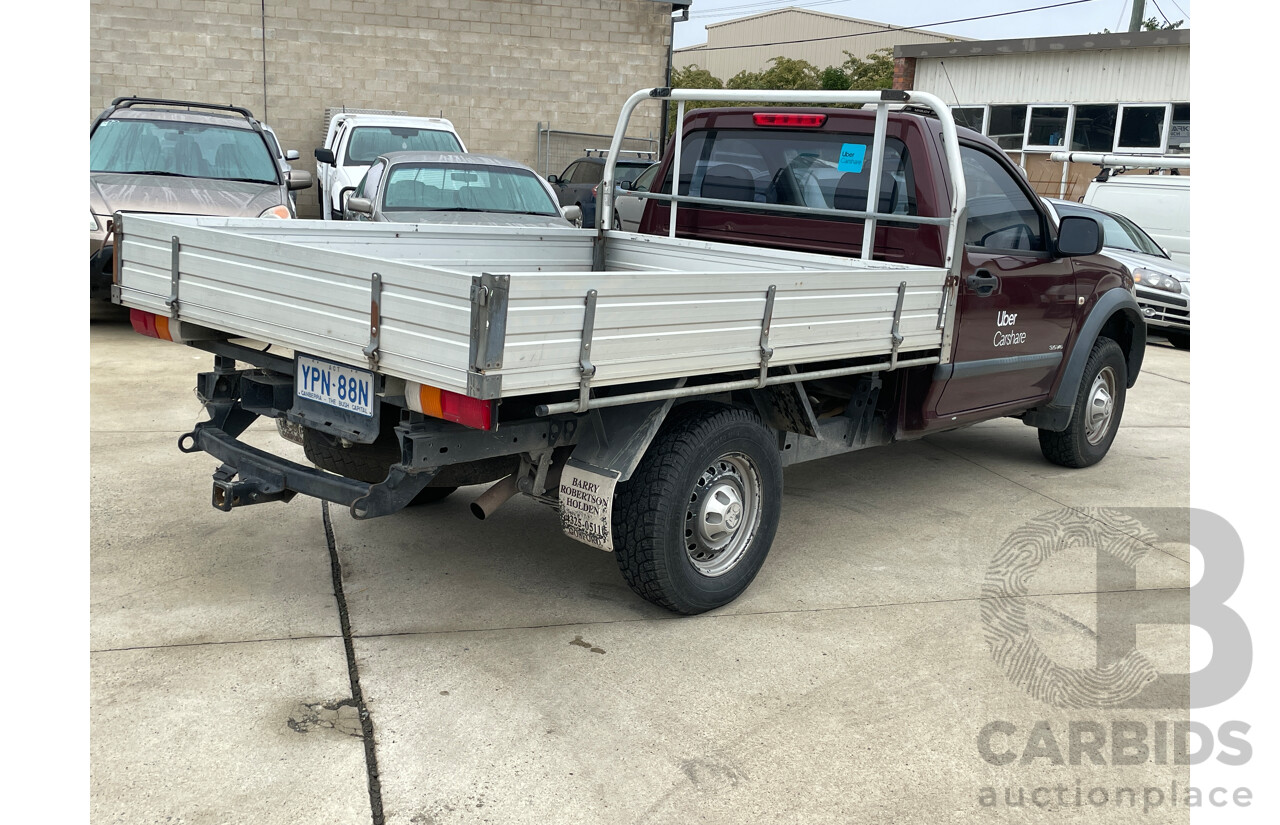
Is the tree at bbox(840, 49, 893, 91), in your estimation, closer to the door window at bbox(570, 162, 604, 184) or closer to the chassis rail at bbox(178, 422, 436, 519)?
the door window at bbox(570, 162, 604, 184)

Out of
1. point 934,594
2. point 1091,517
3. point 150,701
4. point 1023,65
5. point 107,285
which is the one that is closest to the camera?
point 150,701

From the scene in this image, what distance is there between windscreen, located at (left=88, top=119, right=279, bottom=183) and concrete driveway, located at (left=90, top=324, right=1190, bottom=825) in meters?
4.70

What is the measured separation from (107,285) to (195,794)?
6.96 m

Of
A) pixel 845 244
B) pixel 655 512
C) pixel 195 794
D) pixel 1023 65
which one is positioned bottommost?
pixel 195 794

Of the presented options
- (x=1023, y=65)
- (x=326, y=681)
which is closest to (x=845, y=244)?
(x=326, y=681)

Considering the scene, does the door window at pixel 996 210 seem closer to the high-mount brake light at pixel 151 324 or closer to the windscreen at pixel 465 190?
the high-mount brake light at pixel 151 324

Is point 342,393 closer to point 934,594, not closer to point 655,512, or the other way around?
point 655,512

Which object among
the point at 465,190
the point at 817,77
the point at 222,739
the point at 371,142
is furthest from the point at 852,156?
the point at 817,77

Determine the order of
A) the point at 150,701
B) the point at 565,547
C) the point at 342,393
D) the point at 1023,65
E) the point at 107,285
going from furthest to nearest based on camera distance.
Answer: the point at 1023,65, the point at 107,285, the point at 565,547, the point at 342,393, the point at 150,701

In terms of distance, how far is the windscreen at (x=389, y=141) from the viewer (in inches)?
537

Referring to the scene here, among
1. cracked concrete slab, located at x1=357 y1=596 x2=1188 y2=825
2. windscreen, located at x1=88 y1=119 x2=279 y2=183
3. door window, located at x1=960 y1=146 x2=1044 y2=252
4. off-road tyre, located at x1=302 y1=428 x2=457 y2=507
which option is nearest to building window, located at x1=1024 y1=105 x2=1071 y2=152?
windscreen, located at x1=88 y1=119 x2=279 y2=183

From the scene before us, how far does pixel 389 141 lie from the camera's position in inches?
547

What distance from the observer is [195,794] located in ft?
9.61

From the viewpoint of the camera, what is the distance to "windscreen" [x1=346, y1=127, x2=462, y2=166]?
44.8 ft
